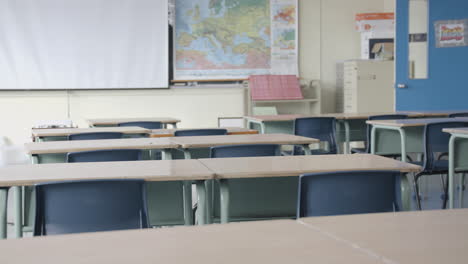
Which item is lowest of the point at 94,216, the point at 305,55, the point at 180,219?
the point at 180,219

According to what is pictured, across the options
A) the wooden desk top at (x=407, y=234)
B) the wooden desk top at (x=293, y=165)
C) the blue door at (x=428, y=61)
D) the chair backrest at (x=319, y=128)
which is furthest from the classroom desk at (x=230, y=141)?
the blue door at (x=428, y=61)

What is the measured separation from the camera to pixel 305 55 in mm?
9234

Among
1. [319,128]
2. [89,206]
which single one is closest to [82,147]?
[89,206]

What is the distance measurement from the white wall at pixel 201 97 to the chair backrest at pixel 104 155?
5.48m

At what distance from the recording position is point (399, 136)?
17.0 feet

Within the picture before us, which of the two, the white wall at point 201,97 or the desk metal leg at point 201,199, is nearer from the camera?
the desk metal leg at point 201,199

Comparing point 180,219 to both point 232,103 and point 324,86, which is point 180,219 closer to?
point 232,103

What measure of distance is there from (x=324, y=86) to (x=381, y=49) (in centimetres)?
104

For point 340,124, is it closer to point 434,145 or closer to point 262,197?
point 434,145

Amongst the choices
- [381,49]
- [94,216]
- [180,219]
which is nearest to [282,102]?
[381,49]

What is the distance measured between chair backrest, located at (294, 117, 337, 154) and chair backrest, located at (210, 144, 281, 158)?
7.48 ft

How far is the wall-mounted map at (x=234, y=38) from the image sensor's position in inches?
344

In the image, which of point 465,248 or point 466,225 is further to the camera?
point 466,225

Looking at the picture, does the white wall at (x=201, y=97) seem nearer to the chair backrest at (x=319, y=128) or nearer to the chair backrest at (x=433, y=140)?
the chair backrest at (x=319, y=128)
